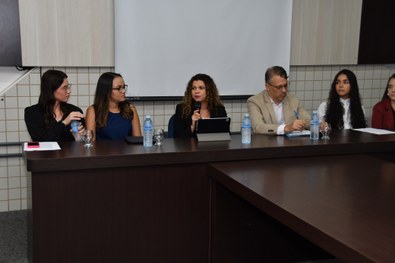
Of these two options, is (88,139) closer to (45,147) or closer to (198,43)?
(45,147)

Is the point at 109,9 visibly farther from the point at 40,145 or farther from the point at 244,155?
the point at 244,155

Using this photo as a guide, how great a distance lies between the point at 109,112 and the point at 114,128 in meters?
0.12

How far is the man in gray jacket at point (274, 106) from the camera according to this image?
3.68 metres

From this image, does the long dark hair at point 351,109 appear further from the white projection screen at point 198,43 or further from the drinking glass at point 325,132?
the white projection screen at point 198,43

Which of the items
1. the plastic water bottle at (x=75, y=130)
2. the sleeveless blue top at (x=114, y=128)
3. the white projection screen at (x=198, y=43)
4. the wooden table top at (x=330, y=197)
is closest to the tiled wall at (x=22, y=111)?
the white projection screen at (x=198, y=43)

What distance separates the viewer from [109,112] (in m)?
3.55

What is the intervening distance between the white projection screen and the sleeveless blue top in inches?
30.4

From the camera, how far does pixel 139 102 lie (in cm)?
440

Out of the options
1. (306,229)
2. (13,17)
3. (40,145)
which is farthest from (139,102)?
(306,229)

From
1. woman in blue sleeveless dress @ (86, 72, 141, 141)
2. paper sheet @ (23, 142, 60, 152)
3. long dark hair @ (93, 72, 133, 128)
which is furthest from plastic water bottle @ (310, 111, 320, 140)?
paper sheet @ (23, 142, 60, 152)

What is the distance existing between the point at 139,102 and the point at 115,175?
1.74 meters

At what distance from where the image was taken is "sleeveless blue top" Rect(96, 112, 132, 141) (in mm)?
3518

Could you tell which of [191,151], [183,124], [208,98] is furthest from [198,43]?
[191,151]

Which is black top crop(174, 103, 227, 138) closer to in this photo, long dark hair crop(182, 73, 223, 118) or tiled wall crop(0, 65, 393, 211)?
long dark hair crop(182, 73, 223, 118)
